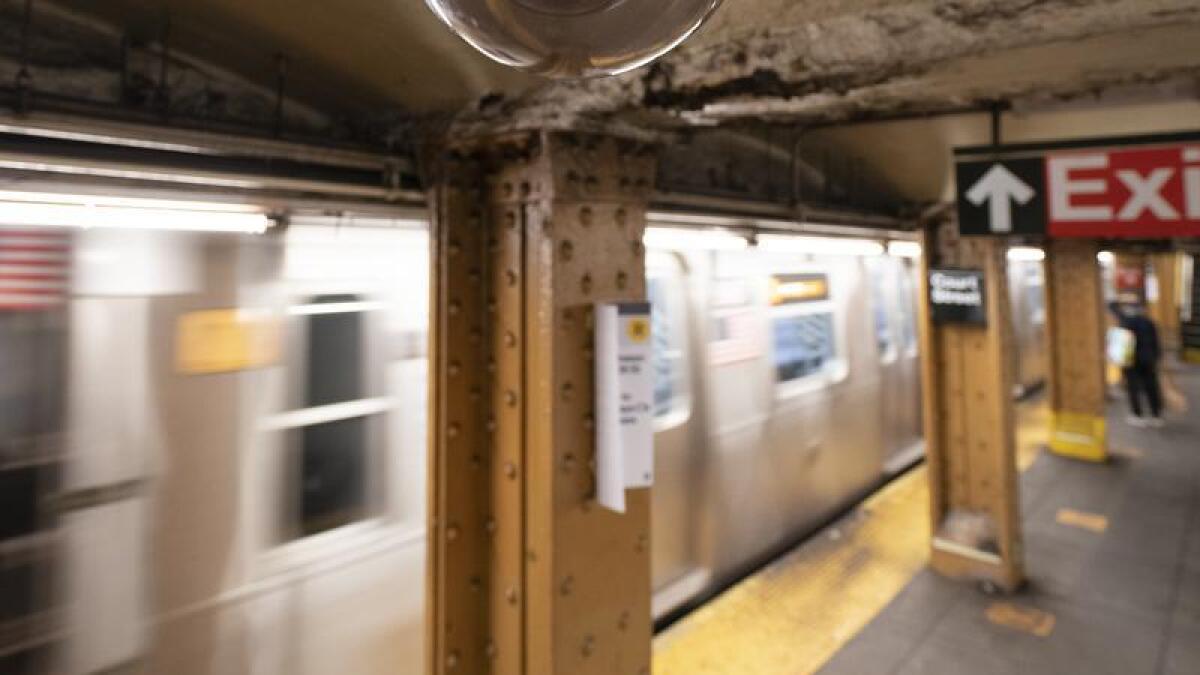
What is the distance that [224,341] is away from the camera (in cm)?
267

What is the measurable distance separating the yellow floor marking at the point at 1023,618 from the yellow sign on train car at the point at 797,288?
2.96 meters

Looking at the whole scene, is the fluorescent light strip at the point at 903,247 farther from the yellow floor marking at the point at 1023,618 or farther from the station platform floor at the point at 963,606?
the yellow floor marking at the point at 1023,618

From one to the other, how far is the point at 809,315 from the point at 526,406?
4903mm

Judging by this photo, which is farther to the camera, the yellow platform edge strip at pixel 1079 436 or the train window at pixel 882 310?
the yellow platform edge strip at pixel 1079 436

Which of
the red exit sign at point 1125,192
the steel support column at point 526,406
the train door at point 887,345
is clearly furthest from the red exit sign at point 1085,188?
the train door at point 887,345

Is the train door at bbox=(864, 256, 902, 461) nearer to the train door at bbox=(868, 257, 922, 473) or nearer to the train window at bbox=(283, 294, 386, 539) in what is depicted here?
the train door at bbox=(868, 257, 922, 473)

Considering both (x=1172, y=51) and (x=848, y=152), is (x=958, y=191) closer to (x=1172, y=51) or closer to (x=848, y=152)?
(x=1172, y=51)

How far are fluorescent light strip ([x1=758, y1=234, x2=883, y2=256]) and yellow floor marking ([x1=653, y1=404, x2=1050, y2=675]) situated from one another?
9.05 feet

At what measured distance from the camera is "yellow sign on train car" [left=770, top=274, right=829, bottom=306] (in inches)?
237

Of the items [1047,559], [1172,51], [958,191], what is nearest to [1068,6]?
[1172,51]

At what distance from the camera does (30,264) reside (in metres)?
2.22

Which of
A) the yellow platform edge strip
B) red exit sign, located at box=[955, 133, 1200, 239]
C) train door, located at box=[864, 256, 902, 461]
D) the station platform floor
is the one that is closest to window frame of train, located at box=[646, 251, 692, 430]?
the station platform floor

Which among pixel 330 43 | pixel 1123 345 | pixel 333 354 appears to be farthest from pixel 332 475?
pixel 1123 345

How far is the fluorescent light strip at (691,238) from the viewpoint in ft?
12.5
